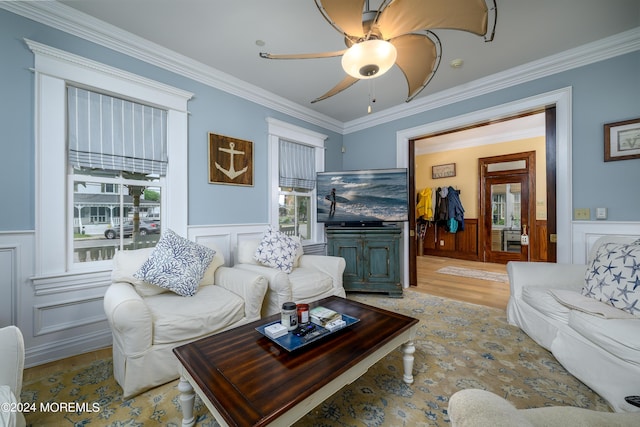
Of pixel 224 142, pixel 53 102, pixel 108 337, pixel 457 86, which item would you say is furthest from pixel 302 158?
pixel 108 337

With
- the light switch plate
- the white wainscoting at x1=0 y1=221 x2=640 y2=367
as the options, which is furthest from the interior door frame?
the white wainscoting at x1=0 y1=221 x2=640 y2=367

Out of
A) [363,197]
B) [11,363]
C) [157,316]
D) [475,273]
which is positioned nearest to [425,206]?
[475,273]

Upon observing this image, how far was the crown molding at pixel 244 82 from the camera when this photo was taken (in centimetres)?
189

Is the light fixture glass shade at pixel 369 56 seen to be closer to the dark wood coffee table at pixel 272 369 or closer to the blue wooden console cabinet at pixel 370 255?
the dark wood coffee table at pixel 272 369

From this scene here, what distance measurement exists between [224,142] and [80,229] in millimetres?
1506

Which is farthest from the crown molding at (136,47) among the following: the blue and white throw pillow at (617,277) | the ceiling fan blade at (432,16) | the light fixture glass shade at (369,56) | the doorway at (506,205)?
the doorway at (506,205)

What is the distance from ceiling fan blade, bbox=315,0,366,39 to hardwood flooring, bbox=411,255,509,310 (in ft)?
10.1

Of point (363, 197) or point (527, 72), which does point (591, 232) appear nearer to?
point (527, 72)

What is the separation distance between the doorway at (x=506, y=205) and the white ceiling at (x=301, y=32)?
3097 mm

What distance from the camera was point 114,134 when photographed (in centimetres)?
218

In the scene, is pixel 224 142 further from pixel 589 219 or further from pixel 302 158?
pixel 589 219

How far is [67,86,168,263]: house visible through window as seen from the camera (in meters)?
2.05

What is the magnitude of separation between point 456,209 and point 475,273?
71.2 inches

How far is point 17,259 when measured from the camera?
70.2 inches
